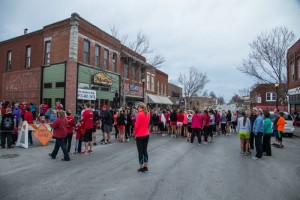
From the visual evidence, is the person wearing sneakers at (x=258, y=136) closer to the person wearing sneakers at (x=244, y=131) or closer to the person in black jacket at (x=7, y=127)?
the person wearing sneakers at (x=244, y=131)

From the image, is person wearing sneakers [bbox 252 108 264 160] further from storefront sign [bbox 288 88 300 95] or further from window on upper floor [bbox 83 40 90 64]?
storefront sign [bbox 288 88 300 95]

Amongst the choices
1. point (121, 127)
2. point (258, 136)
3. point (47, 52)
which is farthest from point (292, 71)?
point (47, 52)

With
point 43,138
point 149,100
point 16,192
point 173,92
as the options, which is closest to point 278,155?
point 16,192

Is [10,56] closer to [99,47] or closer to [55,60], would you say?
[55,60]

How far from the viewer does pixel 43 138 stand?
404 inches

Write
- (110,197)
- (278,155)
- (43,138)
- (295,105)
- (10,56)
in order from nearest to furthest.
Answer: (110,197) < (278,155) < (43,138) < (10,56) < (295,105)

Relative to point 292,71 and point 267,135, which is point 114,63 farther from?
point 292,71

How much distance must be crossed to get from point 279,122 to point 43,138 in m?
11.2

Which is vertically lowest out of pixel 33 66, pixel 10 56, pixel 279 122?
pixel 279 122

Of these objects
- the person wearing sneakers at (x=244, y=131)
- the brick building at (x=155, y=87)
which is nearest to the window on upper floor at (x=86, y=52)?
the brick building at (x=155, y=87)

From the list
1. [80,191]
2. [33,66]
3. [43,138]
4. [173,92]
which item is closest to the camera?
[80,191]

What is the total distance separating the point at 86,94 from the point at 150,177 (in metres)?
15.7

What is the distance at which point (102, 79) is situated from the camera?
73.0ft

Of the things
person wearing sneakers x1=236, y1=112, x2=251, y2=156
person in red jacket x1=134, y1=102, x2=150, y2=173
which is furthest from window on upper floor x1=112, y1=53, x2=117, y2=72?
person in red jacket x1=134, y1=102, x2=150, y2=173
